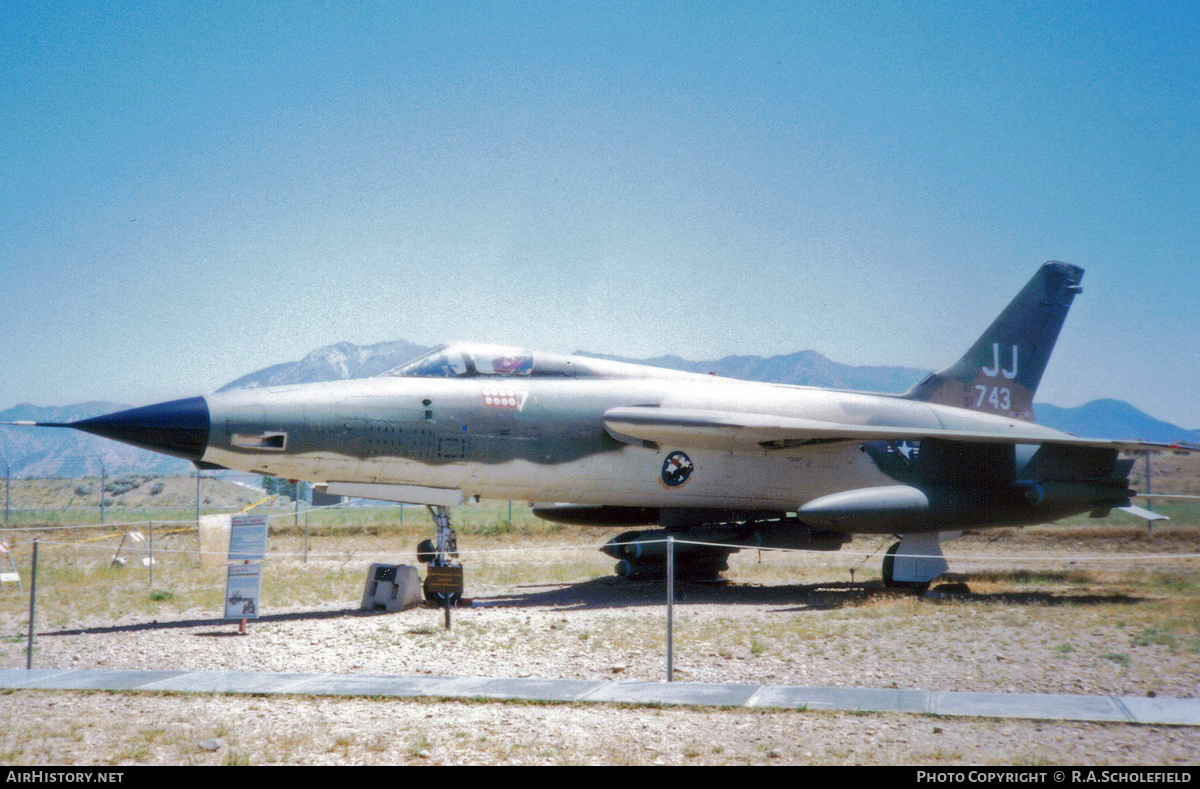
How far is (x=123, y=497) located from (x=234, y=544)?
6954 centimetres

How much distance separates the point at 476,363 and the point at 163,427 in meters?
3.98

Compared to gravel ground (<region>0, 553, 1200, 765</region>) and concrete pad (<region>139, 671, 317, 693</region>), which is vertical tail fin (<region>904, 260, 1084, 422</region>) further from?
concrete pad (<region>139, 671, 317, 693</region>)

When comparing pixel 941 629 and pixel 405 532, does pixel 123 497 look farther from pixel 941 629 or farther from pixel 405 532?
pixel 941 629

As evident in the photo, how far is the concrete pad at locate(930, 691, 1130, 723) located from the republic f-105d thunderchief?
174 inches

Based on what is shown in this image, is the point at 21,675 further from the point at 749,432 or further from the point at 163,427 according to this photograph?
the point at 749,432

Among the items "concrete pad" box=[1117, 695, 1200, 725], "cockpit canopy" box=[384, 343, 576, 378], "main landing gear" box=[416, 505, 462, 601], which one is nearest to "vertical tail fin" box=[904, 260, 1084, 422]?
"cockpit canopy" box=[384, 343, 576, 378]

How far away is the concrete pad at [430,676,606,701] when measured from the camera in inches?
250

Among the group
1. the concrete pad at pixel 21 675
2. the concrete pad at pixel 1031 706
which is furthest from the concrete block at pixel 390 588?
the concrete pad at pixel 1031 706

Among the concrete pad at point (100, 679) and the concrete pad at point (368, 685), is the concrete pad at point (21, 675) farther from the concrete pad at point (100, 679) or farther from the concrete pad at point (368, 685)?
the concrete pad at point (368, 685)

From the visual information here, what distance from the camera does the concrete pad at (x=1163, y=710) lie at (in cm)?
548

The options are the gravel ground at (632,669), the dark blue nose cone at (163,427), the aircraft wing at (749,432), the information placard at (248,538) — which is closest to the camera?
the gravel ground at (632,669)

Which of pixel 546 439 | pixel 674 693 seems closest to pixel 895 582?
pixel 546 439

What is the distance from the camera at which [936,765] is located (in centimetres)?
457
